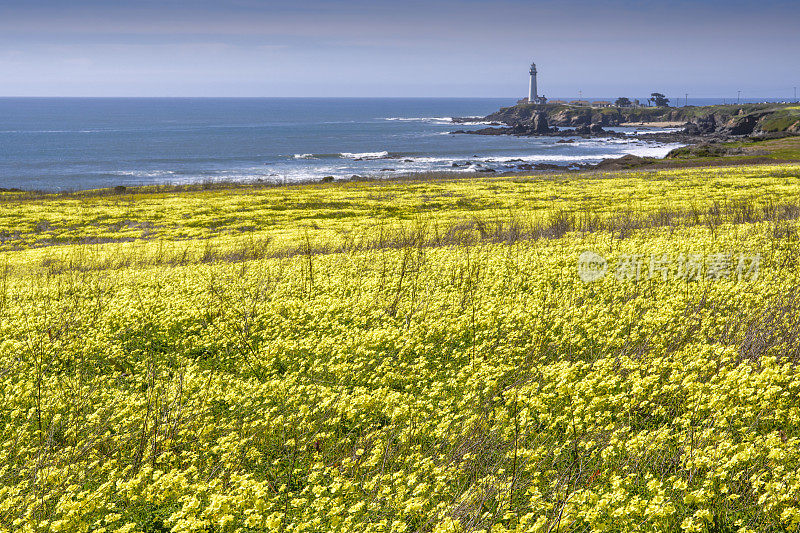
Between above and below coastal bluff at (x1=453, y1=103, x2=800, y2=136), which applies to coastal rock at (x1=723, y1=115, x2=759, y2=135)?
below

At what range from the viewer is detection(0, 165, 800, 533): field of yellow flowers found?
6.34m

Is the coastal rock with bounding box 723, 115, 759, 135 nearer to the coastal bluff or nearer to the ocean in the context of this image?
the coastal bluff

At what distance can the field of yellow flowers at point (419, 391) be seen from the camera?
6340 mm

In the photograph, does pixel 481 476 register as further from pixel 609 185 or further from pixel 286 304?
pixel 609 185

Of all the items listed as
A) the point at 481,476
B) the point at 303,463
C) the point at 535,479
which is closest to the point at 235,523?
the point at 303,463

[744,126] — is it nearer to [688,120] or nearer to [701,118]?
[701,118]

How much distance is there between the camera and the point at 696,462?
20.2 ft

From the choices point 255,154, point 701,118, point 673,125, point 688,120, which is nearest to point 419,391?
point 255,154

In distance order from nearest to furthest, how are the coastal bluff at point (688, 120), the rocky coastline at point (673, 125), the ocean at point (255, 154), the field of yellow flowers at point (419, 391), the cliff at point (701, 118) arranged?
the field of yellow flowers at point (419, 391), the ocean at point (255, 154), the rocky coastline at point (673, 125), the cliff at point (701, 118), the coastal bluff at point (688, 120)

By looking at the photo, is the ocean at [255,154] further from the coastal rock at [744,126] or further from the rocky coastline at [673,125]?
the coastal rock at [744,126]

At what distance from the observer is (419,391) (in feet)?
32.4

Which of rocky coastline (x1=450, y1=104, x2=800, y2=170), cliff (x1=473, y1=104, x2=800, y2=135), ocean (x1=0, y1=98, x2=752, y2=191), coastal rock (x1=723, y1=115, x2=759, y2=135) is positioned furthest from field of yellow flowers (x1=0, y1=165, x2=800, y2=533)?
coastal rock (x1=723, y1=115, x2=759, y2=135)

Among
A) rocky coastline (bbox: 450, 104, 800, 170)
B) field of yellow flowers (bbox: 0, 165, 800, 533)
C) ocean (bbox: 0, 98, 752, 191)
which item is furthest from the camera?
rocky coastline (bbox: 450, 104, 800, 170)

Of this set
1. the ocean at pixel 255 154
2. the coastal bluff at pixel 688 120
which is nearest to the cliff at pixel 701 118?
the coastal bluff at pixel 688 120
